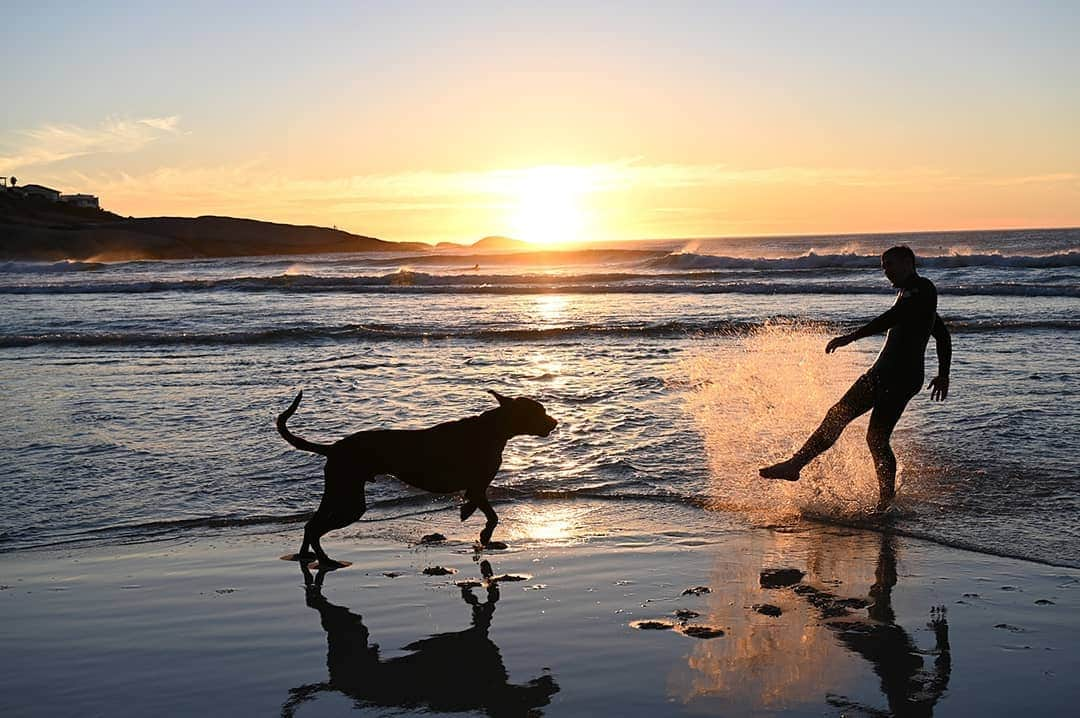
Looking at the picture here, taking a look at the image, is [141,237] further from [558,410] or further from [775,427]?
[775,427]

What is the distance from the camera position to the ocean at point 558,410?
7.15m

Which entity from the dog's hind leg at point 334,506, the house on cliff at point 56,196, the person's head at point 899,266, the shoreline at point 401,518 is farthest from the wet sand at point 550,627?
the house on cliff at point 56,196

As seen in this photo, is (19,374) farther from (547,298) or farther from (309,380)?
(547,298)

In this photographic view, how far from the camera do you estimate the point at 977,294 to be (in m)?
24.7

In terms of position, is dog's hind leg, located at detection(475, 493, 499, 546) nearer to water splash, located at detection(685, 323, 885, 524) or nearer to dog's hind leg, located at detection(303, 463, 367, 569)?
dog's hind leg, located at detection(303, 463, 367, 569)

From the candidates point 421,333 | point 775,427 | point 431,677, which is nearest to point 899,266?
point 775,427

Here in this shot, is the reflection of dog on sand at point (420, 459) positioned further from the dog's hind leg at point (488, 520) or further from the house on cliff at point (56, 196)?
the house on cliff at point (56, 196)

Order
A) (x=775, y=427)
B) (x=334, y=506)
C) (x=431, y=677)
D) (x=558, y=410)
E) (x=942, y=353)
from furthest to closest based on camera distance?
(x=558, y=410)
(x=775, y=427)
(x=942, y=353)
(x=334, y=506)
(x=431, y=677)

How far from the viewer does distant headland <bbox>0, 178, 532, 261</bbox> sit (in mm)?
83750

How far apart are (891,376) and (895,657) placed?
313 centimetres

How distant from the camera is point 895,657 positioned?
426 cm

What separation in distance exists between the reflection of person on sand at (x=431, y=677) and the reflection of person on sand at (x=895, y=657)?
1.20 meters

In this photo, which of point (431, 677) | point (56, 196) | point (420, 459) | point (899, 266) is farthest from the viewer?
point (56, 196)

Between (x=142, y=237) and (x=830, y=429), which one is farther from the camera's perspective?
(x=142, y=237)
